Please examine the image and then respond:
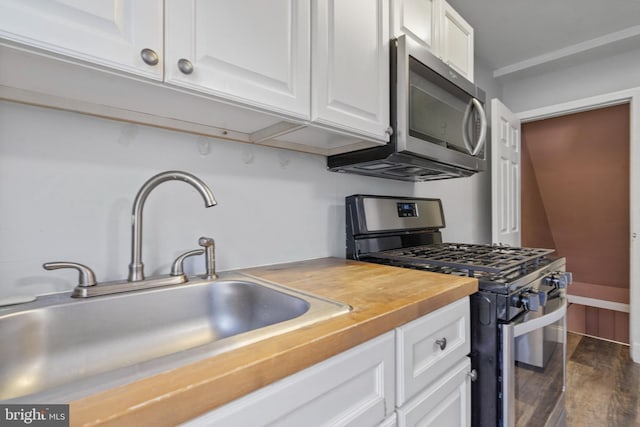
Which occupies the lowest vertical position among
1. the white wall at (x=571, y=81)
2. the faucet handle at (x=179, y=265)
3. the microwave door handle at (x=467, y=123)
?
the faucet handle at (x=179, y=265)

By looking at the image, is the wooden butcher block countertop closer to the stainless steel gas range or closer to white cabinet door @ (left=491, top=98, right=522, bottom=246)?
the stainless steel gas range

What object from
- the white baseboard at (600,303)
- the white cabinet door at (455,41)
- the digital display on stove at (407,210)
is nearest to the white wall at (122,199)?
the digital display on stove at (407,210)

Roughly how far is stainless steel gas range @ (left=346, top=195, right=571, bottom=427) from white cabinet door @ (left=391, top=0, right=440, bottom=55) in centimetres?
72

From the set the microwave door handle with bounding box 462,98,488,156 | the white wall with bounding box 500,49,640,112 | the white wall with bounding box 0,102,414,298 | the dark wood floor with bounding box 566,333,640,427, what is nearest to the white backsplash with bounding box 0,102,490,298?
the white wall with bounding box 0,102,414,298

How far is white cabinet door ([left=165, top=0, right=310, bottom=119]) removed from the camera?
2.21 feet

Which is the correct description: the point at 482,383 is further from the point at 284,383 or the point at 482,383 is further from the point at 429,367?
the point at 284,383

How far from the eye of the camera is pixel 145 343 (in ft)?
2.62

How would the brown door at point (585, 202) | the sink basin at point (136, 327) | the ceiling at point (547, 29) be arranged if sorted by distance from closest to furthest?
1. the sink basin at point (136, 327)
2. the ceiling at point (547, 29)
3. the brown door at point (585, 202)

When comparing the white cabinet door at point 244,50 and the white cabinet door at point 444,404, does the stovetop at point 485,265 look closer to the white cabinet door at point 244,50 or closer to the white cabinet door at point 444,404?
the white cabinet door at point 444,404

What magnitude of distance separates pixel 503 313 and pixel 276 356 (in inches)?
30.5

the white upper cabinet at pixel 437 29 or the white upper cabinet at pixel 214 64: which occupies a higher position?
the white upper cabinet at pixel 437 29

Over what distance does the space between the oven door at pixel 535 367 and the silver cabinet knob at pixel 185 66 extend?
1.10 metres

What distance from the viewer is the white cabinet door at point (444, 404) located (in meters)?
0.74

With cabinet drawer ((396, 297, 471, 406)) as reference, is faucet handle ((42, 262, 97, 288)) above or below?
above
